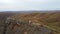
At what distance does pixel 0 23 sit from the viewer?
1378 mm

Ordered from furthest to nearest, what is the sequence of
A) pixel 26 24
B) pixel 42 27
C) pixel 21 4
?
pixel 21 4 < pixel 26 24 < pixel 42 27

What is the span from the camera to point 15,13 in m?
1.38

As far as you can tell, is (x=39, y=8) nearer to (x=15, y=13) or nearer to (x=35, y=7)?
(x=35, y=7)

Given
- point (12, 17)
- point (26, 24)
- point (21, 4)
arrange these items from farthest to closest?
point (21, 4) < point (12, 17) < point (26, 24)

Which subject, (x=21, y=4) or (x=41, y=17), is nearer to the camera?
(x=41, y=17)

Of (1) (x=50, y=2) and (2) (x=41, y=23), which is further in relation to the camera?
(1) (x=50, y=2)

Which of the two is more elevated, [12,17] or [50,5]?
[50,5]

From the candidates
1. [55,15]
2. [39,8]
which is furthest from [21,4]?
[55,15]

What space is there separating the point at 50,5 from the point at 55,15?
0.55 ft

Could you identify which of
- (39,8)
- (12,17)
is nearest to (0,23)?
(12,17)

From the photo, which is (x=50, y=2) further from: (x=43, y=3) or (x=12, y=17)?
(x=12, y=17)

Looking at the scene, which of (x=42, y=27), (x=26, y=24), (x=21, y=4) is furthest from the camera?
(x=21, y=4)

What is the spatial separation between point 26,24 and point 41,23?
142 millimetres

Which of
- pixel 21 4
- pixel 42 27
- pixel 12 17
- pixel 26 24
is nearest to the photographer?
pixel 42 27
